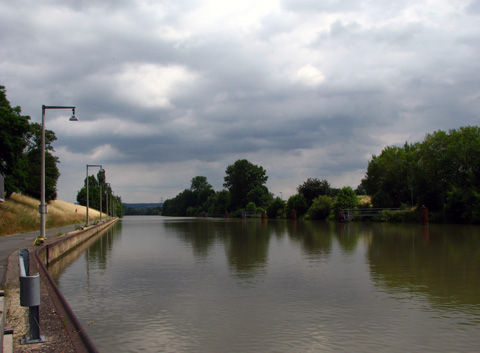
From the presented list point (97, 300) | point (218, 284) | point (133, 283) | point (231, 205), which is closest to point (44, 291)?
point (97, 300)

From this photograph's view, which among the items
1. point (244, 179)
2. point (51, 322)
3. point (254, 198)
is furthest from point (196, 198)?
point (51, 322)

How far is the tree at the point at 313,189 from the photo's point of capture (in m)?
83.1

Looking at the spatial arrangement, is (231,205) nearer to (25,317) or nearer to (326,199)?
(326,199)

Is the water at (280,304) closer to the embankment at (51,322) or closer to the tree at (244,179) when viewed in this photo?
the embankment at (51,322)

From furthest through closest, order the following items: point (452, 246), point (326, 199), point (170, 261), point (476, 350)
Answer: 1. point (326, 199)
2. point (452, 246)
3. point (170, 261)
4. point (476, 350)

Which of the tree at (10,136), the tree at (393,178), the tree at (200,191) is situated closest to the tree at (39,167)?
the tree at (10,136)

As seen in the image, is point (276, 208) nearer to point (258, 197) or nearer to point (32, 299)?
point (258, 197)

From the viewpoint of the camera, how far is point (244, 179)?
122m

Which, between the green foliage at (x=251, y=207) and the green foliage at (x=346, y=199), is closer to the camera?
the green foliage at (x=346, y=199)

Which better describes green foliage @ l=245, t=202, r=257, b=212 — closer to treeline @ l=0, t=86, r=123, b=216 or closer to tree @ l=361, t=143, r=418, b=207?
tree @ l=361, t=143, r=418, b=207

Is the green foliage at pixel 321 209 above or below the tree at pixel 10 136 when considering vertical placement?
below

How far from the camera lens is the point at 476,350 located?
6.37m

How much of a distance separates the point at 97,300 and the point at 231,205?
11755cm

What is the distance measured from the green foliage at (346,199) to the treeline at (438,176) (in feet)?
9.50
